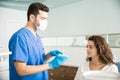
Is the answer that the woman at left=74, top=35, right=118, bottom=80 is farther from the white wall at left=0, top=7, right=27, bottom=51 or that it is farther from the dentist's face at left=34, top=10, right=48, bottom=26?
the white wall at left=0, top=7, right=27, bottom=51

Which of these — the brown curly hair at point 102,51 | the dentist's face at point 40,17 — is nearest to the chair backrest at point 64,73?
the brown curly hair at point 102,51

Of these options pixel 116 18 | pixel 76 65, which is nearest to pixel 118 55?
pixel 116 18

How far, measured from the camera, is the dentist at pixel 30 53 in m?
1.14

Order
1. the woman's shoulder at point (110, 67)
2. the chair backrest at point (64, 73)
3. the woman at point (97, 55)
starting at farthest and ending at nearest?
the chair backrest at point (64, 73) < the woman at point (97, 55) < the woman's shoulder at point (110, 67)

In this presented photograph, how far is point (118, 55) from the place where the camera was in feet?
9.36

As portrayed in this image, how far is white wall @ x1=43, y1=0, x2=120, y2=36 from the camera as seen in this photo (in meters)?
2.97

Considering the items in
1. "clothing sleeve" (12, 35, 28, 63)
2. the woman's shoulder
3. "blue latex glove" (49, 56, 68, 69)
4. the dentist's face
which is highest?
the dentist's face

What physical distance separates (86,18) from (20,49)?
239 centimetres

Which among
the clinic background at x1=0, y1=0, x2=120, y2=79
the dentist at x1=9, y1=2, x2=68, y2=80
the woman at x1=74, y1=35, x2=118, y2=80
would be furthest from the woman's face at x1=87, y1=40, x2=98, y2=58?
the clinic background at x1=0, y1=0, x2=120, y2=79

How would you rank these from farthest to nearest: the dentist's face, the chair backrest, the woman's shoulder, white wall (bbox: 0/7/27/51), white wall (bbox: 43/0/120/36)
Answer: white wall (bbox: 0/7/27/51) < the chair backrest < white wall (bbox: 43/0/120/36) < the woman's shoulder < the dentist's face

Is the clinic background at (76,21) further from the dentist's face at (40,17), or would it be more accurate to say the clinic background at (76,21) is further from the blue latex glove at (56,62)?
the blue latex glove at (56,62)

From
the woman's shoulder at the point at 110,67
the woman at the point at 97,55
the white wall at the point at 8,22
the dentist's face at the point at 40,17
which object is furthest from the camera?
the white wall at the point at 8,22

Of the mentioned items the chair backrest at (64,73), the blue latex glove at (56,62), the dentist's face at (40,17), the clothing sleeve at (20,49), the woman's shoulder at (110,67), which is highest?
the dentist's face at (40,17)

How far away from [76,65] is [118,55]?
979mm
